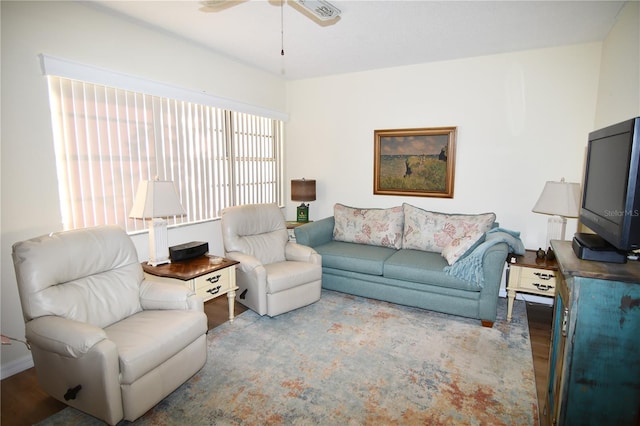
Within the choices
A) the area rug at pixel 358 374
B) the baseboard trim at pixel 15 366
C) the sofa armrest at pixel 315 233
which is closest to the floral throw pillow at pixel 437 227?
the area rug at pixel 358 374

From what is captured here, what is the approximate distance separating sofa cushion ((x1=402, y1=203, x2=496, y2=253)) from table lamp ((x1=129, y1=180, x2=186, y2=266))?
2.50 m

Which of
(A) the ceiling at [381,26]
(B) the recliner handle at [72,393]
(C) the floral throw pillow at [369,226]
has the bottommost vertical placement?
(B) the recliner handle at [72,393]

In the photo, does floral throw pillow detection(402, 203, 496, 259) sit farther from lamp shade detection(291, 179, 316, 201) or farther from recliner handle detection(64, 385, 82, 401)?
recliner handle detection(64, 385, 82, 401)

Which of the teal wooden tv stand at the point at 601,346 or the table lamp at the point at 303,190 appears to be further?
the table lamp at the point at 303,190

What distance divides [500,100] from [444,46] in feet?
2.89

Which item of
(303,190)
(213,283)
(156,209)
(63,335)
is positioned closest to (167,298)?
(213,283)

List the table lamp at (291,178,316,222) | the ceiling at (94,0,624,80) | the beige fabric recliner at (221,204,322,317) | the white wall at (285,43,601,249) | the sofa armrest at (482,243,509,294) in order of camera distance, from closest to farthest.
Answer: the ceiling at (94,0,624,80) → the sofa armrest at (482,243,509,294) → the beige fabric recliner at (221,204,322,317) → the white wall at (285,43,601,249) → the table lamp at (291,178,316,222)

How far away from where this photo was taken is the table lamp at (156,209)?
2.77 m

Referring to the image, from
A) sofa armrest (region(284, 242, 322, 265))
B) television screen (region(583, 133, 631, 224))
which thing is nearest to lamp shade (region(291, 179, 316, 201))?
sofa armrest (region(284, 242, 322, 265))

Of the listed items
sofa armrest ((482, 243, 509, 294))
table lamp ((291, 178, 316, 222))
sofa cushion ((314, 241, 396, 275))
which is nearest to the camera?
sofa armrest ((482, 243, 509, 294))

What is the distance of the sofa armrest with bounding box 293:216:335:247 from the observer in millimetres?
3998

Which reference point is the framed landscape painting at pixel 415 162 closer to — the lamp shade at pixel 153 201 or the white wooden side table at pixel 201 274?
the white wooden side table at pixel 201 274

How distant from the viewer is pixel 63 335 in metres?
1.84

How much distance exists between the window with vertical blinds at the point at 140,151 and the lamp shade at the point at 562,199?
333 centimetres
